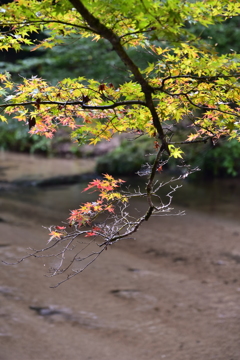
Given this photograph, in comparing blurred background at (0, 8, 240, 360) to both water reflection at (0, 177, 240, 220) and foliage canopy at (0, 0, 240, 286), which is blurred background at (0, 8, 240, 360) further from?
foliage canopy at (0, 0, 240, 286)

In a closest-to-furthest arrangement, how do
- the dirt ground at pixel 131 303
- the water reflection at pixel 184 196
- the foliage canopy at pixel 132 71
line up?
the foliage canopy at pixel 132 71 → the dirt ground at pixel 131 303 → the water reflection at pixel 184 196

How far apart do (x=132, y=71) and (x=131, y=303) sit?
3529 millimetres

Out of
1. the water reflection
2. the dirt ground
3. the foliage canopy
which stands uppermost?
the foliage canopy

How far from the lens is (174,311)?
4.60 meters

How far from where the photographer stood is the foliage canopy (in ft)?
5.86

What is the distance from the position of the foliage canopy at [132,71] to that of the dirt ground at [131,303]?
6.95 feet

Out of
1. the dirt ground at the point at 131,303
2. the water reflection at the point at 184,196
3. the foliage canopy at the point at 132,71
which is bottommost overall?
the dirt ground at the point at 131,303

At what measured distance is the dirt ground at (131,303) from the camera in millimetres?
3924

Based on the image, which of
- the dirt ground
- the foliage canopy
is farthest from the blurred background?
the foliage canopy

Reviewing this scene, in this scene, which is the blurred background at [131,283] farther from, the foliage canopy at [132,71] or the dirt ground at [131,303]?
the foliage canopy at [132,71]

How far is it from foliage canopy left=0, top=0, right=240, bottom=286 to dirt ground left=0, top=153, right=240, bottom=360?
2.12m

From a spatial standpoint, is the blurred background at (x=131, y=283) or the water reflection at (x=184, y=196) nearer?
the blurred background at (x=131, y=283)

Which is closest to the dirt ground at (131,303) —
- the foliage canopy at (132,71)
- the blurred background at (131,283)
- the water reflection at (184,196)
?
the blurred background at (131,283)

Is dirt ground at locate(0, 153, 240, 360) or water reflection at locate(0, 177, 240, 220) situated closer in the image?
dirt ground at locate(0, 153, 240, 360)
